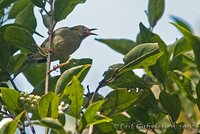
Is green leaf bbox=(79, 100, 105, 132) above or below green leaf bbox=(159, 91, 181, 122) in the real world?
above

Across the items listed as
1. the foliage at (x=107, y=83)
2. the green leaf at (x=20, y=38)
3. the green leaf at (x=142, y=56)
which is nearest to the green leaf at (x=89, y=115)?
the foliage at (x=107, y=83)

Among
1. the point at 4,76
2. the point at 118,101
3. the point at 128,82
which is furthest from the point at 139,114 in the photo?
the point at 4,76

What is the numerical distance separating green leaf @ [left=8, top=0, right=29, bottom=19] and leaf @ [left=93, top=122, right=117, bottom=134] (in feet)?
2.22

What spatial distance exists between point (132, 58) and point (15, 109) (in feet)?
1.23

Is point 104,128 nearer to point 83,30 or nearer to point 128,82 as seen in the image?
point 128,82

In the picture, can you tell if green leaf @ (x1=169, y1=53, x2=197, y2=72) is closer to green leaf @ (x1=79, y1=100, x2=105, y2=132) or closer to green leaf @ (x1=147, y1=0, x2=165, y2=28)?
green leaf @ (x1=147, y1=0, x2=165, y2=28)

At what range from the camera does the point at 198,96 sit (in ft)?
5.27

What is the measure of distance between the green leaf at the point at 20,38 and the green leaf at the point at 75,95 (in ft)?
1.10

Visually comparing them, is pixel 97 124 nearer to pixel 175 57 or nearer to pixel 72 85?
pixel 72 85

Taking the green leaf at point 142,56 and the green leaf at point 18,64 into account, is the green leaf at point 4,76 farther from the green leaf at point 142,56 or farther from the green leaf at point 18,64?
the green leaf at point 142,56

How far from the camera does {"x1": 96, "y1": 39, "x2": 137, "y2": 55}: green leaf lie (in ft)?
6.17

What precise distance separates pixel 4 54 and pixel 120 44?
0.42m

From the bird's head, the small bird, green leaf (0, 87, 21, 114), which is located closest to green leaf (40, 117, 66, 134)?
green leaf (0, 87, 21, 114)

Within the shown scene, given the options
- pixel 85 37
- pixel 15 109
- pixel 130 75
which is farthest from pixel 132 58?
pixel 85 37
